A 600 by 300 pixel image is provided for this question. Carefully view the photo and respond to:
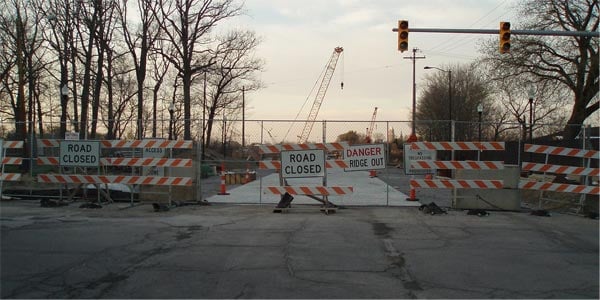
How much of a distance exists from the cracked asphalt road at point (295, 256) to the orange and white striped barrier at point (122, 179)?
4.55 ft

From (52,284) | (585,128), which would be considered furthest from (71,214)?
(585,128)

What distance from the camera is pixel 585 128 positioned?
14227 millimetres

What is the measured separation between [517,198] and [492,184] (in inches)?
46.6

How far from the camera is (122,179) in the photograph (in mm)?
14195

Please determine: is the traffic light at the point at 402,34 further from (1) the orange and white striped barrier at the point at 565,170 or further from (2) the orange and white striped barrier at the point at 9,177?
(2) the orange and white striped barrier at the point at 9,177

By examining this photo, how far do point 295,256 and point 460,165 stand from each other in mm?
7239

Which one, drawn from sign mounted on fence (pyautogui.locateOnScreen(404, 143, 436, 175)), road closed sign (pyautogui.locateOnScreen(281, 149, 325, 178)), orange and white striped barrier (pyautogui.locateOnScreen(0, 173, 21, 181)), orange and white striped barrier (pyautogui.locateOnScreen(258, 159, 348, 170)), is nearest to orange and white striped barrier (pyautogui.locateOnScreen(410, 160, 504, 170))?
sign mounted on fence (pyautogui.locateOnScreen(404, 143, 436, 175))

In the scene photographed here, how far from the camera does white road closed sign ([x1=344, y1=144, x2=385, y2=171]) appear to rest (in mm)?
13750

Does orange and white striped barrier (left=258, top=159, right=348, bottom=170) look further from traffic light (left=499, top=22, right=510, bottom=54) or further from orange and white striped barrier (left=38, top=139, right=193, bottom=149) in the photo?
traffic light (left=499, top=22, right=510, bottom=54)

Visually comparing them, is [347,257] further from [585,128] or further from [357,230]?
[585,128]

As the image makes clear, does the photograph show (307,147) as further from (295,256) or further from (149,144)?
(295,256)

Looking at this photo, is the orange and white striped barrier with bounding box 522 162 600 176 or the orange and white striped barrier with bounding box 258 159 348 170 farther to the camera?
the orange and white striped barrier with bounding box 258 159 348 170

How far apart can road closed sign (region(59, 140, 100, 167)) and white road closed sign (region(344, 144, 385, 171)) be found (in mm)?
7118

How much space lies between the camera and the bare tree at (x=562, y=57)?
3403cm
